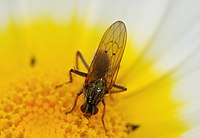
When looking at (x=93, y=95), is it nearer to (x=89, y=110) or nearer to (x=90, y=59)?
(x=89, y=110)

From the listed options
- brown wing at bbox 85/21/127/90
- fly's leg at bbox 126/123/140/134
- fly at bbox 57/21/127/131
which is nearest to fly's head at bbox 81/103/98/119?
fly at bbox 57/21/127/131

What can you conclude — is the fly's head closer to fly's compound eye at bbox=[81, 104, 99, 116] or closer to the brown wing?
fly's compound eye at bbox=[81, 104, 99, 116]

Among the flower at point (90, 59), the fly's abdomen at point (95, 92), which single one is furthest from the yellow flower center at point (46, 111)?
the fly's abdomen at point (95, 92)

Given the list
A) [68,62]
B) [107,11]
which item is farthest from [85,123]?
[107,11]

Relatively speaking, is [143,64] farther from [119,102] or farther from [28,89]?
[28,89]

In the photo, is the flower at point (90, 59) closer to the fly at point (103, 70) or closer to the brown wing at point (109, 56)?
the fly at point (103, 70)

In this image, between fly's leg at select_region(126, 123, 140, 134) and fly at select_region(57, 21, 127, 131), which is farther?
fly's leg at select_region(126, 123, 140, 134)
